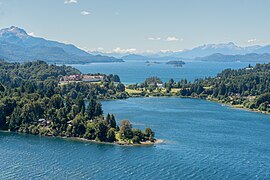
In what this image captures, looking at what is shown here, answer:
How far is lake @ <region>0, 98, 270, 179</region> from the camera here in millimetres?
40344

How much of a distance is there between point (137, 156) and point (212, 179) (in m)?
9.46

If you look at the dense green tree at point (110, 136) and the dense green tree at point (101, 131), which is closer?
the dense green tree at point (110, 136)

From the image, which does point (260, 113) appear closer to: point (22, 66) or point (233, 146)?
point (233, 146)

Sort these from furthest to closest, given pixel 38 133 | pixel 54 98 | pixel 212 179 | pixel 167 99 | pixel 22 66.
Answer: pixel 22 66, pixel 167 99, pixel 54 98, pixel 38 133, pixel 212 179

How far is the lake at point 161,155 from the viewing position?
40344mm

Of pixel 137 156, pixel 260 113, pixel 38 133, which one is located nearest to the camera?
pixel 137 156

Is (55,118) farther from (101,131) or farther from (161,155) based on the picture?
(161,155)

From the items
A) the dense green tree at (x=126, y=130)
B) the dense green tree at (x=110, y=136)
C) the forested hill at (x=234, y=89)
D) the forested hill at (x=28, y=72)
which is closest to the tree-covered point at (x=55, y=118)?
the dense green tree at (x=110, y=136)

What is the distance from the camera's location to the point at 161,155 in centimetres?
4616

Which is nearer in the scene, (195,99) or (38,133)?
(38,133)

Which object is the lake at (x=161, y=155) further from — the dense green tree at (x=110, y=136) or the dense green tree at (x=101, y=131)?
the dense green tree at (x=101, y=131)

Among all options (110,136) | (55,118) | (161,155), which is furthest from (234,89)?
(161,155)

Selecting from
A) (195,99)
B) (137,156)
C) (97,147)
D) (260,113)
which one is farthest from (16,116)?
(195,99)

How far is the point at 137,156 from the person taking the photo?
4597cm
